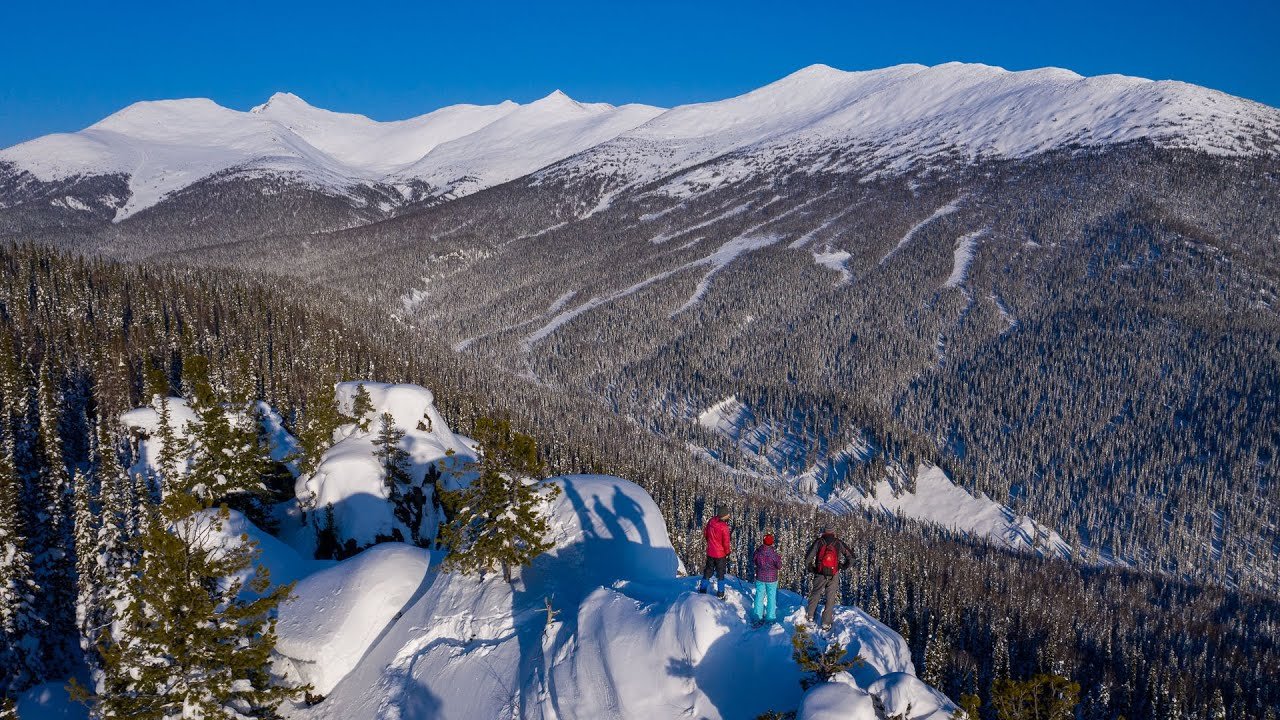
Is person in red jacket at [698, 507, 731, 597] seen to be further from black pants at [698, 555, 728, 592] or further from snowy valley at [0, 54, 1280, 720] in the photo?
snowy valley at [0, 54, 1280, 720]

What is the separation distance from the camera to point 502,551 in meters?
28.0

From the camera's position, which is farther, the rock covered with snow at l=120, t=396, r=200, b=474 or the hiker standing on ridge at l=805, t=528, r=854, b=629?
the rock covered with snow at l=120, t=396, r=200, b=474

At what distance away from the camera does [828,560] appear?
71.6 feet

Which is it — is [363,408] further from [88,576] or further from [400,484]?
[88,576]

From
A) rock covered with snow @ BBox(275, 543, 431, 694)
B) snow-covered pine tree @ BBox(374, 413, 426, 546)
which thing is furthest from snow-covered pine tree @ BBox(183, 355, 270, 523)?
rock covered with snow @ BBox(275, 543, 431, 694)

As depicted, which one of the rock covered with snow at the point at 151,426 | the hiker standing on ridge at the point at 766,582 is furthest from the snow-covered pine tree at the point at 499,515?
the rock covered with snow at the point at 151,426

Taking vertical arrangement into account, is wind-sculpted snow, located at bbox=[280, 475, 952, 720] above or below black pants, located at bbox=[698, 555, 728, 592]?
below

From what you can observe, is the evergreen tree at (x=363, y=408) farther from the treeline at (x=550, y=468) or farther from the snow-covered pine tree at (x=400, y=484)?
the treeline at (x=550, y=468)

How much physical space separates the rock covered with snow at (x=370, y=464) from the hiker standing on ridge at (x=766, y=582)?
24.5m

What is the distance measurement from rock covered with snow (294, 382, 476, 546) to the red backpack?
85.1 feet

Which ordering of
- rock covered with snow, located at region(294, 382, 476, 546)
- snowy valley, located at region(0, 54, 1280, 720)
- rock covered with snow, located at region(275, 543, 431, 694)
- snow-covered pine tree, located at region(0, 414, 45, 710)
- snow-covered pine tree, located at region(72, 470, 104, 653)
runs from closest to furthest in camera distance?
snowy valley, located at region(0, 54, 1280, 720), rock covered with snow, located at region(275, 543, 431, 694), snow-covered pine tree, located at region(72, 470, 104, 653), snow-covered pine tree, located at region(0, 414, 45, 710), rock covered with snow, located at region(294, 382, 476, 546)

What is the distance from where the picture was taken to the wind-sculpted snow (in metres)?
21.0

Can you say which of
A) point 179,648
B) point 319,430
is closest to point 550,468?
point 319,430

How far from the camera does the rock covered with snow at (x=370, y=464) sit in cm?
4572
